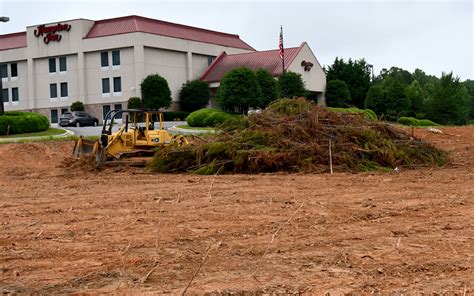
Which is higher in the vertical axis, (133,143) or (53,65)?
(53,65)

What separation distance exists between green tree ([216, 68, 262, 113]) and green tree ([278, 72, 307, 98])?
113 inches

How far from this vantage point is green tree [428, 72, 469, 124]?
60062 millimetres

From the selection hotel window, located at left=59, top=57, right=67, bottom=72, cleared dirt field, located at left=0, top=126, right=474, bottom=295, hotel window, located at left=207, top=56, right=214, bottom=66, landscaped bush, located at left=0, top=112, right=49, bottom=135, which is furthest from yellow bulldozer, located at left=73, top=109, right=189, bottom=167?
hotel window, located at left=207, top=56, right=214, bottom=66

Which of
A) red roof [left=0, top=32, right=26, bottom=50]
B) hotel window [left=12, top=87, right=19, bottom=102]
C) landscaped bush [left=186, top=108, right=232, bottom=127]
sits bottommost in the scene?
landscaped bush [left=186, top=108, right=232, bottom=127]

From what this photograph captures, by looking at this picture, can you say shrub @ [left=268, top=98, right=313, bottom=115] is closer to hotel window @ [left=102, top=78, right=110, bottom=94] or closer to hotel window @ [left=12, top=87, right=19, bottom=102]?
hotel window @ [left=102, top=78, right=110, bottom=94]

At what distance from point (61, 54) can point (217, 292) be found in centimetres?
6143

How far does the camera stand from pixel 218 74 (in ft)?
213

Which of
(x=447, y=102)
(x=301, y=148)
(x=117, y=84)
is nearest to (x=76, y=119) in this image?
(x=117, y=84)

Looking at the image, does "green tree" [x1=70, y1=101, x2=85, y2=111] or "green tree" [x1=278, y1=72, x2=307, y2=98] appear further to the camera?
"green tree" [x1=70, y1=101, x2=85, y2=111]

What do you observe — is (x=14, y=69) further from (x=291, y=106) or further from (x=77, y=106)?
(x=291, y=106)

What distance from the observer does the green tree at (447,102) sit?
60062 mm

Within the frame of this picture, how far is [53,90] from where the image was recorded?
65.3m

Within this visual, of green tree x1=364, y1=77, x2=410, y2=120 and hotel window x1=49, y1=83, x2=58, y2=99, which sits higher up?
hotel window x1=49, y1=83, x2=58, y2=99

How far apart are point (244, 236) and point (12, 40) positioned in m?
66.7
